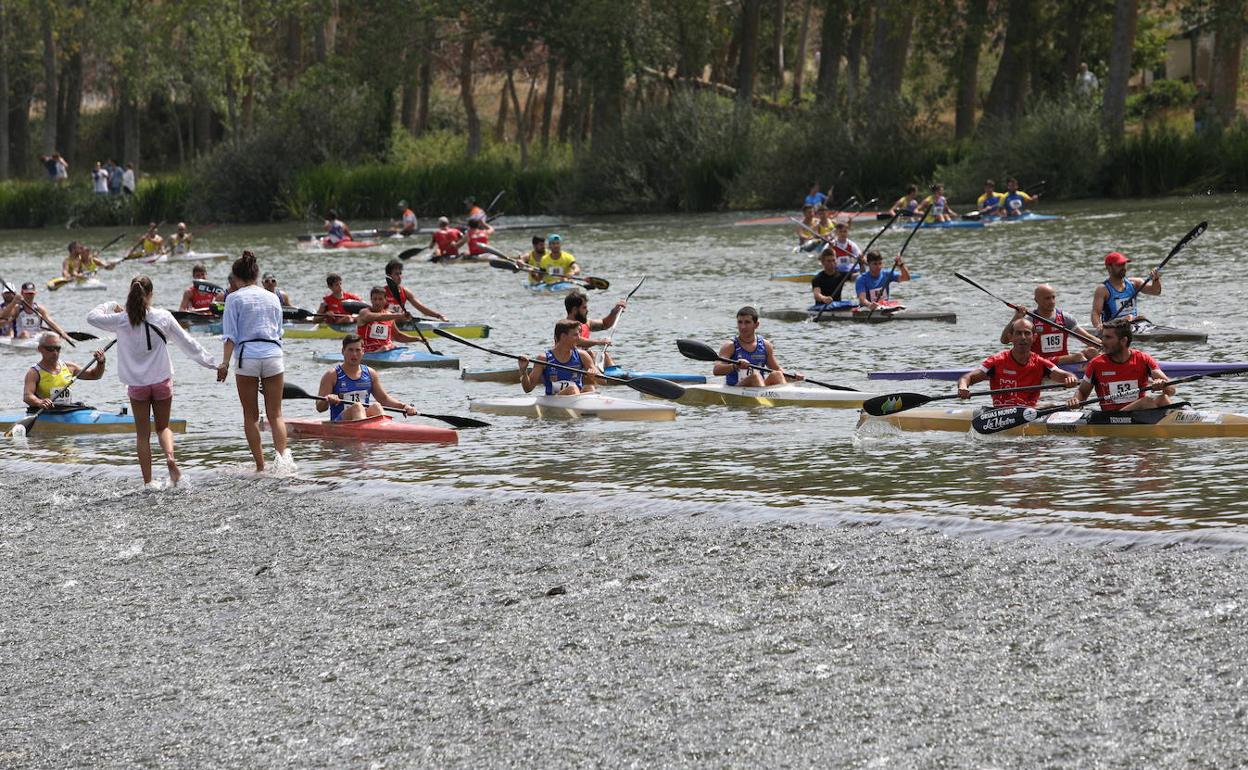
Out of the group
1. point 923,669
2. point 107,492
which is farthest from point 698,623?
point 107,492

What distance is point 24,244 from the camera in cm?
5612

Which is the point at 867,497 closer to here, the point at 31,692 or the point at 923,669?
the point at 923,669

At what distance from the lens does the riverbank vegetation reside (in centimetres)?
4841

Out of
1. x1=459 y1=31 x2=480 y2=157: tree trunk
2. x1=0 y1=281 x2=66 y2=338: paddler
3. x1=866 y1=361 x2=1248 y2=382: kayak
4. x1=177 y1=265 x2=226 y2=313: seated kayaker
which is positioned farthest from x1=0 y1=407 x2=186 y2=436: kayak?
x1=459 y1=31 x2=480 y2=157: tree trunk

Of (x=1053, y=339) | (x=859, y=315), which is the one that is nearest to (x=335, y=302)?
(x=859, y=315)

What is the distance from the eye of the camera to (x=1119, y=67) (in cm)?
4572

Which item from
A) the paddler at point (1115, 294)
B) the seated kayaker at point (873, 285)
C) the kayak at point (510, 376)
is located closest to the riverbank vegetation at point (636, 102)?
the seated kayaker at point (873, 285)

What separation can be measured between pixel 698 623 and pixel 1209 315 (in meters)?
17.6

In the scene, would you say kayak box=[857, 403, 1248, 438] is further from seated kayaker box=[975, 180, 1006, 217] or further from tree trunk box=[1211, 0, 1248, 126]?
tree trunk box=[1211, 0, 1248, 126]

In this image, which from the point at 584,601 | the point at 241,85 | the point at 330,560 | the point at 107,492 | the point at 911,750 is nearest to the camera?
the point at 911,750

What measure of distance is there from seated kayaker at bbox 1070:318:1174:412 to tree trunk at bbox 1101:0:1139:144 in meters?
32.2

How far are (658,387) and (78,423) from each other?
6193 mm

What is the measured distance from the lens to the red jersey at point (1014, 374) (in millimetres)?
15391

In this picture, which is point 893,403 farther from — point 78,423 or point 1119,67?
point 1119,67
